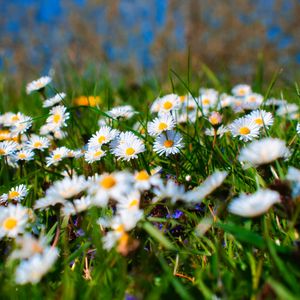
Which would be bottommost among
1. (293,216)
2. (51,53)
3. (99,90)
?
(293,216)

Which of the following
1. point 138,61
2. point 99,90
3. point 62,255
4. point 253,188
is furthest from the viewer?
point 138,61

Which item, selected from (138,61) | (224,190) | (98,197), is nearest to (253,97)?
(224,190)

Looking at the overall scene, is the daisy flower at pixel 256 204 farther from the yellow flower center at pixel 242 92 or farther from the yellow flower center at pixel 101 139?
the yellow flower center at pixel 242 92

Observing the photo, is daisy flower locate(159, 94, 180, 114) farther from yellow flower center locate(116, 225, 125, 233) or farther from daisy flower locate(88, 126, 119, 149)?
yellow flower center locate(116, 225, 125, 233)

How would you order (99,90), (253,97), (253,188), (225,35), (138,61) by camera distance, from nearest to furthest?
(253,188)
(253,97)
(99,90)
(138,61)
(225,35)

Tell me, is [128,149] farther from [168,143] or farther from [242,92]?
[242,92]

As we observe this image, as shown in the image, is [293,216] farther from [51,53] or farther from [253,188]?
[51,53]
